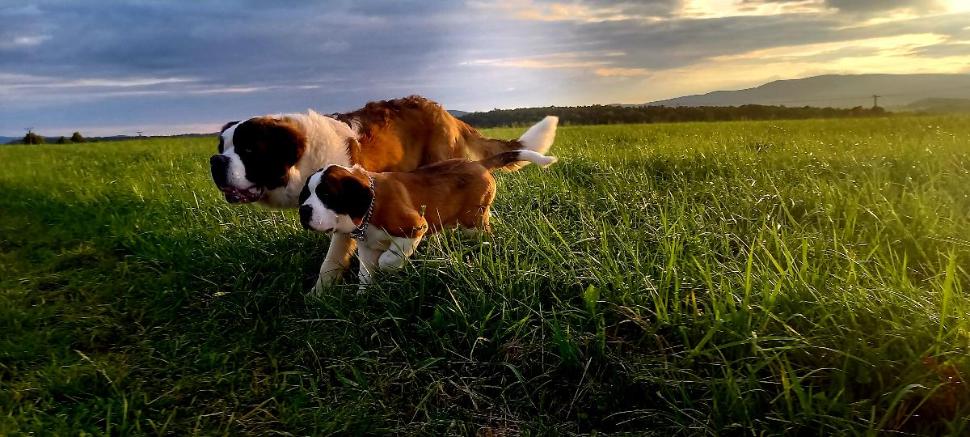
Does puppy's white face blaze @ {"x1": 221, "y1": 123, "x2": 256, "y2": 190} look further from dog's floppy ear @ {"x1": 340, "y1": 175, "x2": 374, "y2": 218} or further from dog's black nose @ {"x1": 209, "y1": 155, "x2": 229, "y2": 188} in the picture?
dog's floppy ear @ {"x1": 340, "y1": 175, "x2": 374, "y2": 218}

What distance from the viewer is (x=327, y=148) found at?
15.0ft

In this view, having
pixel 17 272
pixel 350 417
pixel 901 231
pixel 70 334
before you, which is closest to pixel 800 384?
pixel 350 417

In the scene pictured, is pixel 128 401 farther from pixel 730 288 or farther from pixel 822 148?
pixel 822 148

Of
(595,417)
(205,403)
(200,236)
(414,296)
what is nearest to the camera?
(595,417)

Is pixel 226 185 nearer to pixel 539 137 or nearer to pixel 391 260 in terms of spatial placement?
pixel 391 260

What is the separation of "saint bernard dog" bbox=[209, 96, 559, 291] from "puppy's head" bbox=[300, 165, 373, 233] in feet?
1.75

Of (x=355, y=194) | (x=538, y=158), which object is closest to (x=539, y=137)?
(x=538, y=158)

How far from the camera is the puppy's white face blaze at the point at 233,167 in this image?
14.2ft

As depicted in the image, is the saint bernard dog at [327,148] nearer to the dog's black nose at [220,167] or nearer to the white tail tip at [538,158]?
the dog's black nose at [220,167]

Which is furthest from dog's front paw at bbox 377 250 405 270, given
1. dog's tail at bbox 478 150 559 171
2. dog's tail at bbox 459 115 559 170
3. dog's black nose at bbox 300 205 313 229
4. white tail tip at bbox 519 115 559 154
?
white tail tip at bbox 519 115 559 154

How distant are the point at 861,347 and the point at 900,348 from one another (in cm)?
14

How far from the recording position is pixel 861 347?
8.14 ft

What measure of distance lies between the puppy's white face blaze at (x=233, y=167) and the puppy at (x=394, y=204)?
830 mm

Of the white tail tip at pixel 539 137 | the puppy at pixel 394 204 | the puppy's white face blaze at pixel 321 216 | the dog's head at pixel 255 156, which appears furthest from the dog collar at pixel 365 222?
the white tail tip at pixel 539 137
